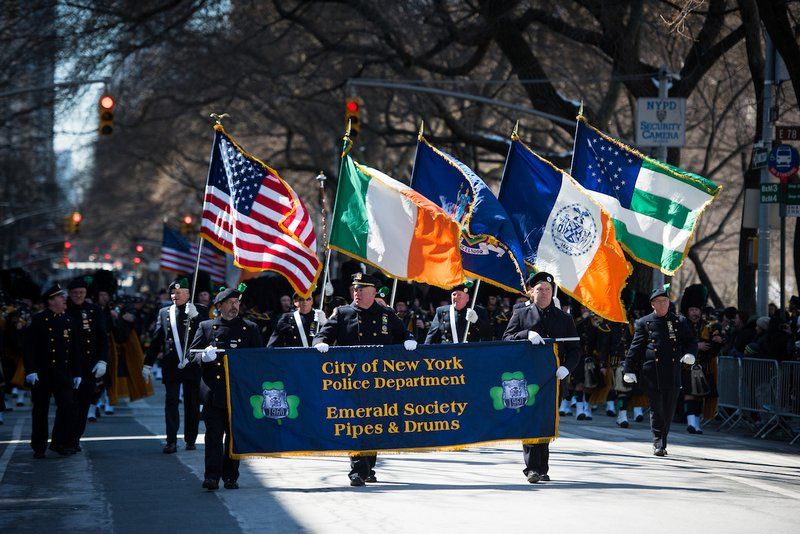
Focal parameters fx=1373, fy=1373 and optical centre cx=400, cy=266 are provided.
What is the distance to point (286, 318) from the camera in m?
16.0

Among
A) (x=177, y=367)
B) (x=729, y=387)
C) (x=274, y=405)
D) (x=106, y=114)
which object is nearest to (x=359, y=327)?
(x=274, y=405)

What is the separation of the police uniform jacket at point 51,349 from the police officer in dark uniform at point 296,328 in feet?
7.33

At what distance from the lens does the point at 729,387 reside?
19.2 m

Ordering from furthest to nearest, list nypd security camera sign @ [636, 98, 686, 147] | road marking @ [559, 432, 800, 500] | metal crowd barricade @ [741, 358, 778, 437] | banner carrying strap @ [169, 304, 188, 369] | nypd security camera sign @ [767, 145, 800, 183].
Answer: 1. nypd security camera sign @ [636, 98, 686, 147]
2. nypd security camera sign @ [767, 145, 800, 183]
3. metal crowd barricade @ [741, 358, 778, 437]
4. banner carrying strap @ [169, 304, 188, 369]
5. road marking @ [559, 432, 800, 500]

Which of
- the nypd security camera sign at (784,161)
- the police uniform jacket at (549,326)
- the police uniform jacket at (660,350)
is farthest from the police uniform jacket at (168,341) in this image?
the nypd security camera sign at (784,161)

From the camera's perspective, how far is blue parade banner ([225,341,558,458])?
12.0m

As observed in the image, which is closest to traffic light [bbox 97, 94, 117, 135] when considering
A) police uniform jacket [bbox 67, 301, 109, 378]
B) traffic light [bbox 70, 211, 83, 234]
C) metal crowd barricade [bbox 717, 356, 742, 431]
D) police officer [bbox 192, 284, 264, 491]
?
police uniform jacket [bbox 67, 301, 109, 378]

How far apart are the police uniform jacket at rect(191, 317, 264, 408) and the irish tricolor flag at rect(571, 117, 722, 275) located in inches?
164

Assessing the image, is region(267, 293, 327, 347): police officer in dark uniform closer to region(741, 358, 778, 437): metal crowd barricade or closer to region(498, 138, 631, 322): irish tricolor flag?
region(498, 138, 631, 322): irish tricolor flag

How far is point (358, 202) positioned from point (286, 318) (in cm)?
308

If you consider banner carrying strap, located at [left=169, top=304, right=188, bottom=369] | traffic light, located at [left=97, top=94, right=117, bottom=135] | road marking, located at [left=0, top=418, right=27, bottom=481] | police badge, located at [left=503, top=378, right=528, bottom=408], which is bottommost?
road marking, located at [left=0, top=418, right=27, bottom=481]

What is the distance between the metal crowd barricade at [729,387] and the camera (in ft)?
62.0

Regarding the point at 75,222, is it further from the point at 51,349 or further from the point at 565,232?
the point at 565,232

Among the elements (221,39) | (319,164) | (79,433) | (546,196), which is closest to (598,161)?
(546,196)
